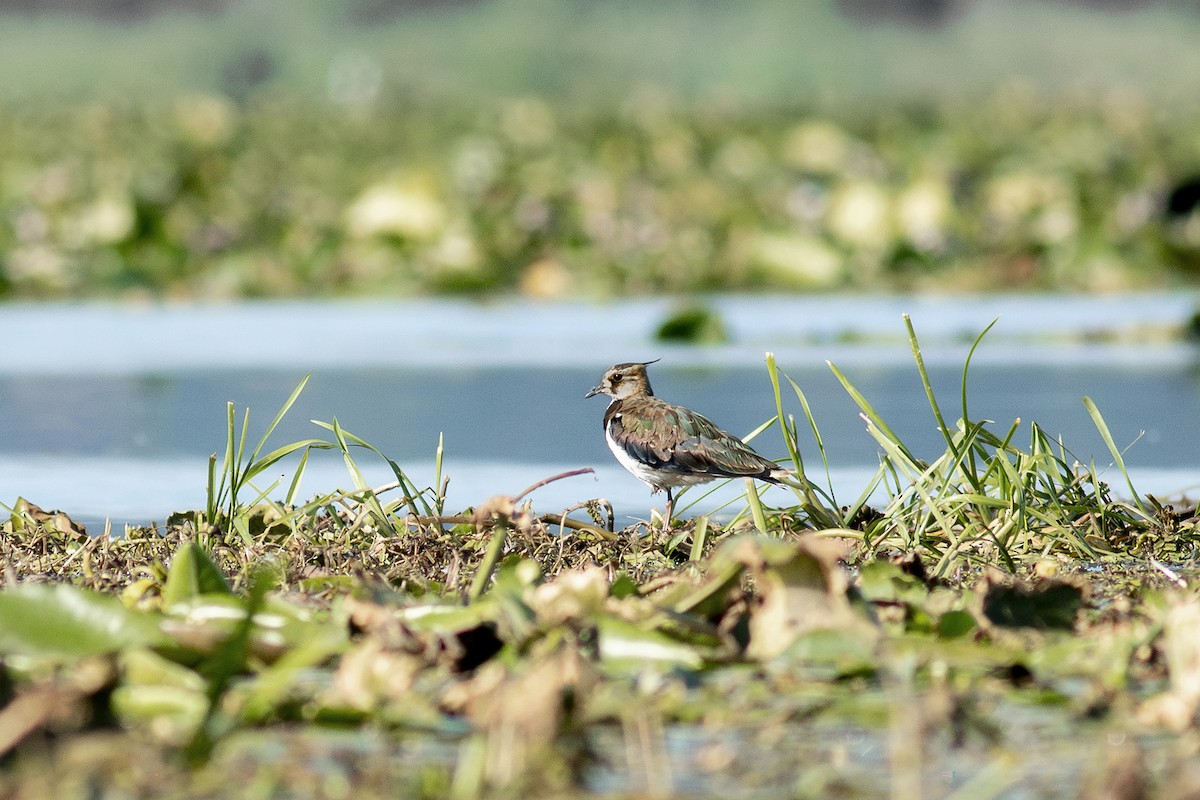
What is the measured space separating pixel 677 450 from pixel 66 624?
1.19 metres

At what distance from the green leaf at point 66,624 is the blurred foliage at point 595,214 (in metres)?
4.55

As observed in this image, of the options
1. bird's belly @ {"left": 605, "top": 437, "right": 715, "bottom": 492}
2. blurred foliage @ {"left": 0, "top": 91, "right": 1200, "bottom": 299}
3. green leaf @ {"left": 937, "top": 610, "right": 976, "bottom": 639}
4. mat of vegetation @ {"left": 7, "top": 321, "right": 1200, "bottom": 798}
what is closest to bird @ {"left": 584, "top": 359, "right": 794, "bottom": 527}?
bird's belly @ {"left": 605, "top": 437, "right": 715, "bottom": 492}

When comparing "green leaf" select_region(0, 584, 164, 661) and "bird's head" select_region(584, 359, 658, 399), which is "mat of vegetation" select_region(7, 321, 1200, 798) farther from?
"bird's head" select_region(584, 359, 658, 399)

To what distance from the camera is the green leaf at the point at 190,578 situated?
6.59 feet

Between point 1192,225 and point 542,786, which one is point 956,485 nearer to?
point 542,786

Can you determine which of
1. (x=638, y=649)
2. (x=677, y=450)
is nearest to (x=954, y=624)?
(x=638, y=649)

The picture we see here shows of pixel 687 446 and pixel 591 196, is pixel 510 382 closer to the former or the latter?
pixel 687 446

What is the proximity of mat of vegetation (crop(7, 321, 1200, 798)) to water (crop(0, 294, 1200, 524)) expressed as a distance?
0.90 meters

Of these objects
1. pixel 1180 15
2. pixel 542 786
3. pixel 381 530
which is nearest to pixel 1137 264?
pixel 381 530

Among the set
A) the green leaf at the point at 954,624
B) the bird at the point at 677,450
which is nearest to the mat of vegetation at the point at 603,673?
the green leaf at the point at 954,624

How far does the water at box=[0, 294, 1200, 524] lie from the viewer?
3475 mm

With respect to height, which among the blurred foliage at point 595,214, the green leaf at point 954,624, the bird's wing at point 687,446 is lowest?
the green leaf at point 954,624

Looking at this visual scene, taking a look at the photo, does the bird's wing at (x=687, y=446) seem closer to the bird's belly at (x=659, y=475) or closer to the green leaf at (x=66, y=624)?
the bird's belly at (x=659, y=475)

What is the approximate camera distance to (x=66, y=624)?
1787 millimetres
